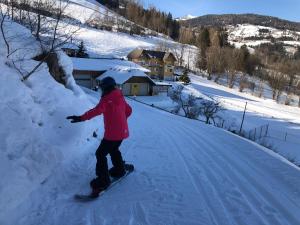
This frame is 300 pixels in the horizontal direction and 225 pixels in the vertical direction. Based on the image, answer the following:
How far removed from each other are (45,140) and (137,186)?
1748 millimetres

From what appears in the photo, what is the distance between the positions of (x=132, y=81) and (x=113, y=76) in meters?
2.48

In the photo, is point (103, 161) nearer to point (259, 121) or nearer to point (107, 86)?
point (107, 86)

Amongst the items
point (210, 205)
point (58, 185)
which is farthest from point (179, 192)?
point (58, 185)

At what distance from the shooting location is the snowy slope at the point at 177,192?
15.3 ft

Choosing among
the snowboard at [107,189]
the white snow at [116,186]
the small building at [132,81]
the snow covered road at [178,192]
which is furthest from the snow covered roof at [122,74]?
the snowboard at [107,189]

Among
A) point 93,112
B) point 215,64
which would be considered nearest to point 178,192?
point 93,112

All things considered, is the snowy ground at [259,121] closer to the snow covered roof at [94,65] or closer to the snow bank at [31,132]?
the snow covered roof at [94,65]

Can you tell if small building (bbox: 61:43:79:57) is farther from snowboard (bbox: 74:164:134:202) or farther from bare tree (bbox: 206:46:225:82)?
bare tree (bbox: 206:46:225:82)

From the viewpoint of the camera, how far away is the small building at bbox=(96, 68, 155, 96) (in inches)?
1698

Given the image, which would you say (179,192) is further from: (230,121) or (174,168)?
(230,121)

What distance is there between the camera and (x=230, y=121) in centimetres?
3838

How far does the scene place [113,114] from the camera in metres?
5.51

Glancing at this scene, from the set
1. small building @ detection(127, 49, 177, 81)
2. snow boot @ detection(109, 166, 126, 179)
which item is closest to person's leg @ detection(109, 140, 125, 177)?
snow boot @ detection(109, 166, 126, 179)

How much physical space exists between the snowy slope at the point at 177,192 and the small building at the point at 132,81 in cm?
3482
